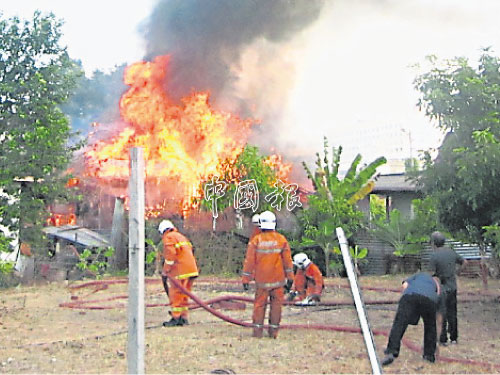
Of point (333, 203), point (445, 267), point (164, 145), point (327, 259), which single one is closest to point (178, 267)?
point (445, 267)

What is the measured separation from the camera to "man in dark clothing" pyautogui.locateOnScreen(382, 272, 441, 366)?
7047 millimetres

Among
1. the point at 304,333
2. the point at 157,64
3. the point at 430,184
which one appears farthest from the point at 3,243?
the point at 157,64

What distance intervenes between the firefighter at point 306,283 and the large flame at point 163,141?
10.1m

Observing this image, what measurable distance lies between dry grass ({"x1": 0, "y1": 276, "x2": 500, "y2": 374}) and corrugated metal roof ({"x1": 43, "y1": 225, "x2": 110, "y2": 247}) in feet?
26.2

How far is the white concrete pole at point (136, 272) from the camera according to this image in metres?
4.79

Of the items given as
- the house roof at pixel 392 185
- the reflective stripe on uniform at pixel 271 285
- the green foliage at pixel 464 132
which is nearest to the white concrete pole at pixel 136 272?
the reflective stripe on uniform at pixel 271 285

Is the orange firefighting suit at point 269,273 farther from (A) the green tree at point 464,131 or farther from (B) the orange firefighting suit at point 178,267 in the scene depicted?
(A) the green tree at point 464,131

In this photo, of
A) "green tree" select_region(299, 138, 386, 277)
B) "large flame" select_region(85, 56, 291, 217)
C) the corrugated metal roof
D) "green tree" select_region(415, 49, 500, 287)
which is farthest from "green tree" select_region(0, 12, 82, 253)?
"green tree" select_region(415, 49, 500, 287)

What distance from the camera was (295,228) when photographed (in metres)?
21.4

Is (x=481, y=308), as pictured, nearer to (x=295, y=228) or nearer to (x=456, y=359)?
(x=456, y=359)

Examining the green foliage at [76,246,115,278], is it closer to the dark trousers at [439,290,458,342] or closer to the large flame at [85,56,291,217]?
the large flame at [85,56,291,217]

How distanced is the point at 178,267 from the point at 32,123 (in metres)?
11.4

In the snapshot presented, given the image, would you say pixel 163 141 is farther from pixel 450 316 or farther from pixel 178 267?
pixel 450 316

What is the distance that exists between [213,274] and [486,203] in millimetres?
11397
